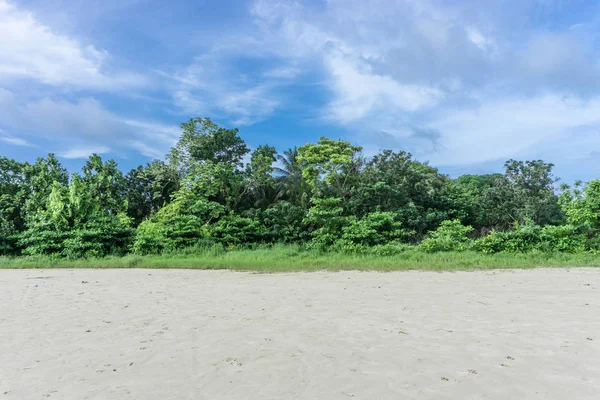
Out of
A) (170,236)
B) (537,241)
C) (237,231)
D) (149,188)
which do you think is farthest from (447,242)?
(149,188)

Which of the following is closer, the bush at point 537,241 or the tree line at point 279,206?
the bush at point 537,241

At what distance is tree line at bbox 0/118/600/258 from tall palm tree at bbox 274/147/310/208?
0.11 m

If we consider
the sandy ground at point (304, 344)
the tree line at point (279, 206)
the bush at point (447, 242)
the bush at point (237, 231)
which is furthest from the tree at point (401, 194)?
the sandy ground at point (304, 344)

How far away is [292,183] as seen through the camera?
2733 centimetres

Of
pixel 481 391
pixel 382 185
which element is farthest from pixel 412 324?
pixel 382 185

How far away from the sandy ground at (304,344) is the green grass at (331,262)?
14.1 ft

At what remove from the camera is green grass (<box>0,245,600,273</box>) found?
12156 millimetres

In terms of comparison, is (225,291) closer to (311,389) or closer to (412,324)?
(412,324)

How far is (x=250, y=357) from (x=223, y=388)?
28.5 inches

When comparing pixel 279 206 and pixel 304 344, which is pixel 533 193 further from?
pixel 304 344

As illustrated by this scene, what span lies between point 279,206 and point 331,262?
9429 millimetres

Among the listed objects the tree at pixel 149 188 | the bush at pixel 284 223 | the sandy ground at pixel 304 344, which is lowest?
the sandy ground at pixel 304 344

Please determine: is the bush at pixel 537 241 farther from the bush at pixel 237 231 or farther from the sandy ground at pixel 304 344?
the bush at pixel 237 231

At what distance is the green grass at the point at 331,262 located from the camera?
1216cm
